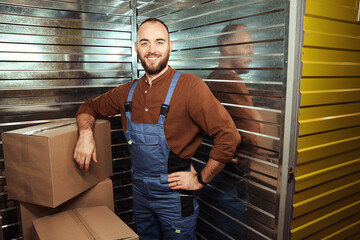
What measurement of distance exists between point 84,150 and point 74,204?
63 centimetres

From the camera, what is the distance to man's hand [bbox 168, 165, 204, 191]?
95.0 inches

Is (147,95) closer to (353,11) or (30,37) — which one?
(30,37)

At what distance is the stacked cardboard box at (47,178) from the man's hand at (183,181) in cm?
48

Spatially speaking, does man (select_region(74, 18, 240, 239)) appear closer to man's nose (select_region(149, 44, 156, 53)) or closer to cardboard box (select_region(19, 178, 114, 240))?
man's nose (select_region(149, 44, 156, 53))

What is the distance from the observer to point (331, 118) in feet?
8.07

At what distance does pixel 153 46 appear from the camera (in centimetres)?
249

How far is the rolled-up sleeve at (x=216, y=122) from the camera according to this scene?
7.48 feet

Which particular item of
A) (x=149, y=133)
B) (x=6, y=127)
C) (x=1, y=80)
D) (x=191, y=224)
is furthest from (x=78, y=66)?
(x=191, y=224)

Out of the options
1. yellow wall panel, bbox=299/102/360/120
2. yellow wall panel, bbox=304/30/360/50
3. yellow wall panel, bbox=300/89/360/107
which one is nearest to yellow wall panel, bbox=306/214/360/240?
yellow wall panel, bbox=299/102/360/120

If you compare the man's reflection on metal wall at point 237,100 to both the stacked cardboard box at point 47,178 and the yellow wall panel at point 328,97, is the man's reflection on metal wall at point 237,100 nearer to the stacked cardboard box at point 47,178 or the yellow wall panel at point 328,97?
the yellow wall panel at point 328,97

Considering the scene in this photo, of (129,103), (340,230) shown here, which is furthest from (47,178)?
(340,230)

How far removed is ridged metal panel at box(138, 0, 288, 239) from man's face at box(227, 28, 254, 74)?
14 millimetres

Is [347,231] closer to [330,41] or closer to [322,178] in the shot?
[322,178]

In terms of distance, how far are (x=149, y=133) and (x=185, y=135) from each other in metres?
0.29
